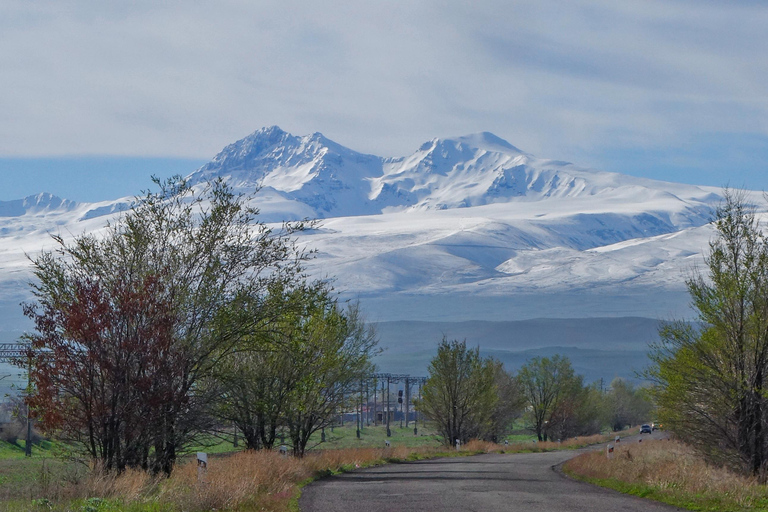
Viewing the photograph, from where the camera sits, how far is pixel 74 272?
2172cm

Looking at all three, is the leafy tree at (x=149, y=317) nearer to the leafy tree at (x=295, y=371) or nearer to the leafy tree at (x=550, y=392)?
the leafy tree at (x=295, y=371)

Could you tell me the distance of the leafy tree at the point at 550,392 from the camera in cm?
8612

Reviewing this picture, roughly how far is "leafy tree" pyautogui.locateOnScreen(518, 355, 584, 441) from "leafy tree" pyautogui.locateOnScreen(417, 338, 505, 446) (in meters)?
24.7

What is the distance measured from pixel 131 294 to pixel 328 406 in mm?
15453

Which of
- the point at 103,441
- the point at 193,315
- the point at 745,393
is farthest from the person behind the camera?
the point at 745,393

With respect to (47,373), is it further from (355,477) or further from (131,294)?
(355,477)

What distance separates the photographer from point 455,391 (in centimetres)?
5812

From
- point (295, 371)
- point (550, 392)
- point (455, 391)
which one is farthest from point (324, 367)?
point (550, 392)

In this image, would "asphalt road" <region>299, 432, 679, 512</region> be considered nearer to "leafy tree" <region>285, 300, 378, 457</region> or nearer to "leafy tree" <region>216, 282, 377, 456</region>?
"leafy tree" <region>216, 282, 377, 456</region>

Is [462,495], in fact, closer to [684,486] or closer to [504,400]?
[684,486]

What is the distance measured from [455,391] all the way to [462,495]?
38.2 metres

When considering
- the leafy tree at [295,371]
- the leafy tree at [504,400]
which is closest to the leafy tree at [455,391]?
the leafy tree at [504,400]

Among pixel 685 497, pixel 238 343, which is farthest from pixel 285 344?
pixel 685 497

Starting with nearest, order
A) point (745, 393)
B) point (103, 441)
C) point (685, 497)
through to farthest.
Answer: point (685, 497), point (103, 441), point (745, 393)
